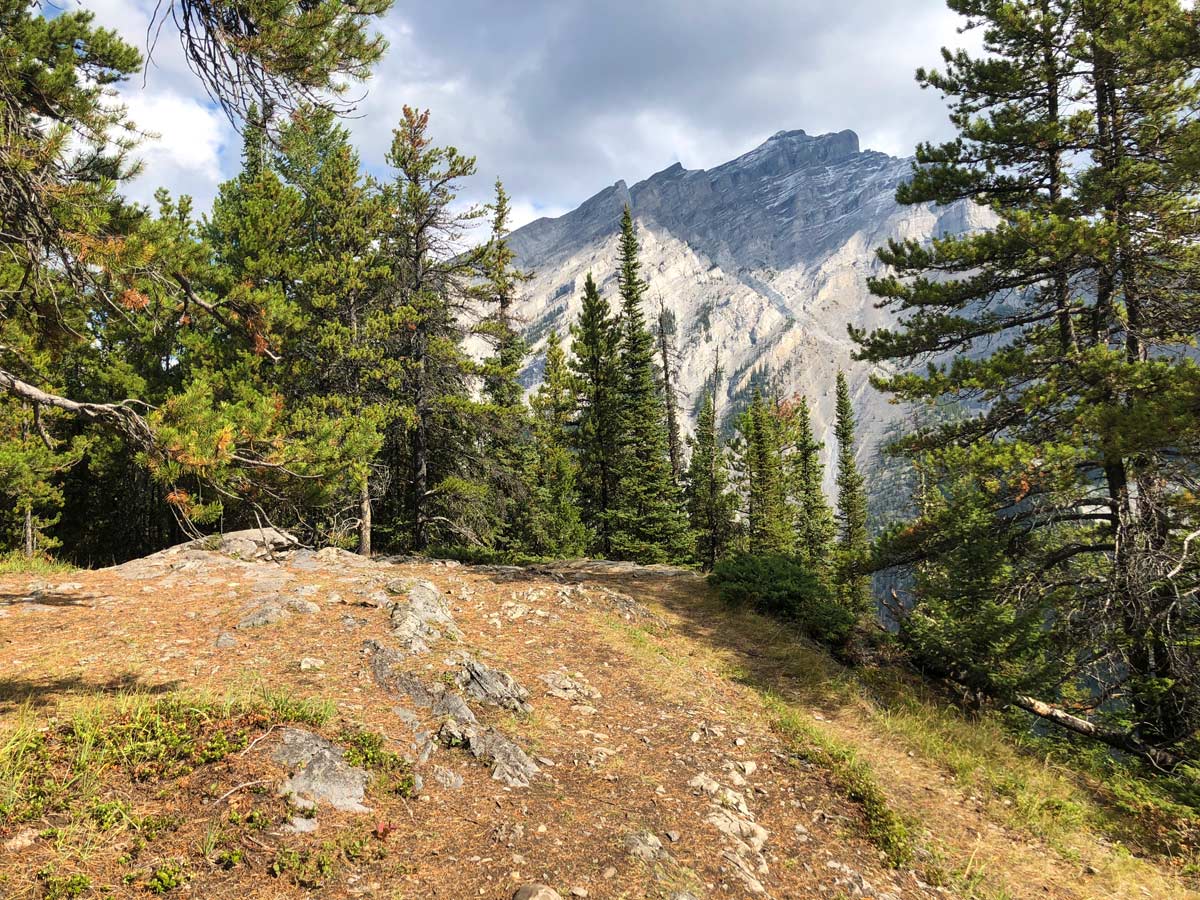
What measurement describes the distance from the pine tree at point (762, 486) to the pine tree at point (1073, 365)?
23.2 m

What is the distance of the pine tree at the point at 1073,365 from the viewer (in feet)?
26.7

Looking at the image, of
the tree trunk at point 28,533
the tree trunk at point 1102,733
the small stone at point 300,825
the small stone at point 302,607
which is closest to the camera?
the small stone at point 300,825

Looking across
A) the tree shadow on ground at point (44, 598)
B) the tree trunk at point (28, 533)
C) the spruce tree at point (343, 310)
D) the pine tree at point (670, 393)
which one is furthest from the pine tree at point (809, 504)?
the tree trunk at point (28, 533)

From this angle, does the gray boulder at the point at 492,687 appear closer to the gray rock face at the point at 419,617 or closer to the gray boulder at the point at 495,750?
the gray boulder at the point at 495,750

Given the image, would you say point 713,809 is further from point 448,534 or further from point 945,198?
point 448,534

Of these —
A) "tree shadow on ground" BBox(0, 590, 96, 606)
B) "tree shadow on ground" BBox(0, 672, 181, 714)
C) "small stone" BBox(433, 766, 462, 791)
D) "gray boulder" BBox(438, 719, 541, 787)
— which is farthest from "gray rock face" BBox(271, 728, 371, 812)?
"tree shadow on ground" BBox(0, 590, 96, 606)

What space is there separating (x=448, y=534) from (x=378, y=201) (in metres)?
11.1

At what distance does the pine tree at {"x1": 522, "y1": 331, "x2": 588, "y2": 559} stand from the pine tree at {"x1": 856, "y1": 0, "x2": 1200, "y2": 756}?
44.4ft

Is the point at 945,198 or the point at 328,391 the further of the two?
the point at 328,391

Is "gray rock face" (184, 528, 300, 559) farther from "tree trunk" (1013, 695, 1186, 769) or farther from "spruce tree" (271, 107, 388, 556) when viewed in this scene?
"tree trunk" (1013, 695, 1186, 769)

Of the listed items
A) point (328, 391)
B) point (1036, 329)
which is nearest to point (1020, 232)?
point (1036, 329)

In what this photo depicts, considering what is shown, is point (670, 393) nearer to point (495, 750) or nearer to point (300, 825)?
point (495, 750)

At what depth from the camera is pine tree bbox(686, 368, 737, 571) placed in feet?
109

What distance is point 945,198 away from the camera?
→ 35.8 ft
